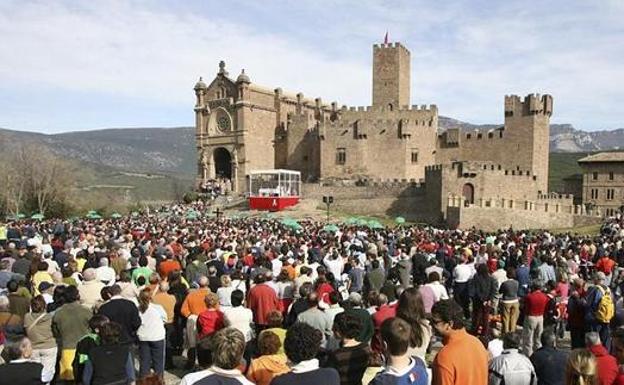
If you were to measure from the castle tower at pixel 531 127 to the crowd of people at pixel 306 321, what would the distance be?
129 ft

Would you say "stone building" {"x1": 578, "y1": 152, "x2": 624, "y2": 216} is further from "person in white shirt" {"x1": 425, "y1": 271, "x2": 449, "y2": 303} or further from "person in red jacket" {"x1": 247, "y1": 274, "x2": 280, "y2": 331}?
"person in red jacket" {"x1": 247, "y1": 274, "x2": 280, "y2": 331}

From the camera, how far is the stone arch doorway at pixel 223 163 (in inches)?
2416

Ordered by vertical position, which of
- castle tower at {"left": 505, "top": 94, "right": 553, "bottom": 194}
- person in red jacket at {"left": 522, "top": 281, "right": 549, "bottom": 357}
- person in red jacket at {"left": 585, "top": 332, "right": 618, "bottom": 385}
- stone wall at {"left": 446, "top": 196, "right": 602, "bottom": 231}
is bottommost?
stone wall at {"left": 446, "top": 196, "right": 602, "bottom": 231}

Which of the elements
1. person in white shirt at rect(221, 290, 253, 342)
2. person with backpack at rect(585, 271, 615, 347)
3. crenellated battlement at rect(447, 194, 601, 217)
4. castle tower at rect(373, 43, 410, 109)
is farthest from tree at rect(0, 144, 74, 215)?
person with backpack at rect(585, 271, 615, 347)

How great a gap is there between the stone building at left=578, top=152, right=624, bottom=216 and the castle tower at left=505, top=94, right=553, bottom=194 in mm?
8514

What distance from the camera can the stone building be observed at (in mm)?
58562

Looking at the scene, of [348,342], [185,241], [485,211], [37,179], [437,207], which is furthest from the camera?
[37,179]

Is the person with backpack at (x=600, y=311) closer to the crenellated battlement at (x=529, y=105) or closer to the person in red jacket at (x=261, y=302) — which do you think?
the person in red jacket at (x=261, y=302)

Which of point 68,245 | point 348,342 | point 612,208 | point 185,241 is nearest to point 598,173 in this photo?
point 612,208

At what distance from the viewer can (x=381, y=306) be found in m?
8.02

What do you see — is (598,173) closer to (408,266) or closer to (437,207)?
(437,207)

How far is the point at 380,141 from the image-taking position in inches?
2192

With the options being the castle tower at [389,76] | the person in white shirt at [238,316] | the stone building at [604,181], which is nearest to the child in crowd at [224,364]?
the person in white shirt at [238,316]

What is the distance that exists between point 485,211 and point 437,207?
6.12m
